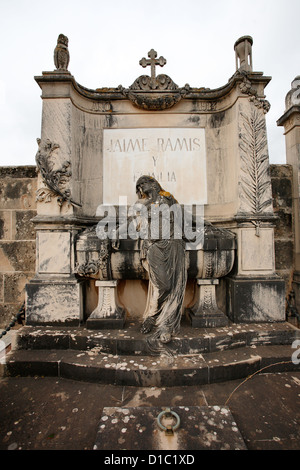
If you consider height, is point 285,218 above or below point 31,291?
above

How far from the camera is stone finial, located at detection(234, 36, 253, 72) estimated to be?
3533 mm

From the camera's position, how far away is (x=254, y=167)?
11.3 feet

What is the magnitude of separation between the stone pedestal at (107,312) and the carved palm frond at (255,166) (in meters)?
2.33

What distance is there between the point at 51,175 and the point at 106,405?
2.89 metres

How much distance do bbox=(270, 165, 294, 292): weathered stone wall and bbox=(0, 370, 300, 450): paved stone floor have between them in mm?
2025

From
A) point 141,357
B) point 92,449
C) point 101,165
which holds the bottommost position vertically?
point 92,449

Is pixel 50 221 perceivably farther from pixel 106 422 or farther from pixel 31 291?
pixel 106 422

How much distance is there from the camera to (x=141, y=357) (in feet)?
8.94

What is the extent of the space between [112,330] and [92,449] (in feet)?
4.56

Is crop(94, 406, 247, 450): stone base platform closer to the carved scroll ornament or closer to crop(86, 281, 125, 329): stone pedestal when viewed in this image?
crop(86, 281, 125, 329): stone pedestal

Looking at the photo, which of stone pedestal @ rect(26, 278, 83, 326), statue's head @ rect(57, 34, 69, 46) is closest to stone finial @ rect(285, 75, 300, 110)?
statue's head @ rect(57, 34, 69, 46)

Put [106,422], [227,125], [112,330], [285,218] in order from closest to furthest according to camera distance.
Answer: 1. [106,422]
2. [112,330]
3. [227,125]
4. [285,218]

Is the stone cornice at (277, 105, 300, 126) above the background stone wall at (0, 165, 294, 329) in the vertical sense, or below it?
above
